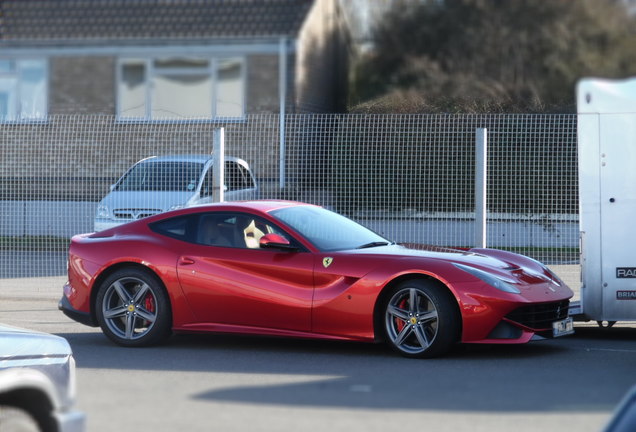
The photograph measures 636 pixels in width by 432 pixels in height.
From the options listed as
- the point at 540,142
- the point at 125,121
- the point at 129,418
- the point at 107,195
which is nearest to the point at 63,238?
the point at 107,195

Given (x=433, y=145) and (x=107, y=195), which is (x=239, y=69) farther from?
(x=433, y=145)

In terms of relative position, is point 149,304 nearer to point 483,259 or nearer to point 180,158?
point 483,259

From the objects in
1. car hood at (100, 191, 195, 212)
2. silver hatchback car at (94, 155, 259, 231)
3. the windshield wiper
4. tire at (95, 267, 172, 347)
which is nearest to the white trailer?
the windshield wiper

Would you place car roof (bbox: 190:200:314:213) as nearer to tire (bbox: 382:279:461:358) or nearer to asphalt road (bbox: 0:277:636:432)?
asphalt road (bbox: 0:277:636:432)

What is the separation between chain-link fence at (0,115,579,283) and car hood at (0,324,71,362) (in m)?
9.24

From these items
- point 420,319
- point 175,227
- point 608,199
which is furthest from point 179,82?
point 420,319

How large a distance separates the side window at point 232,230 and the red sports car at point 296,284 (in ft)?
0.04

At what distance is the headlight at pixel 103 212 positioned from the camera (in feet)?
52.9

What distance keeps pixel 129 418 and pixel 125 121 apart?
441 inches

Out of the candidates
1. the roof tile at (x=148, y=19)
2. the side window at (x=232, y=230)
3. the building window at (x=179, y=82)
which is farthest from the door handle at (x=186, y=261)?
the roof tile at (x=148, y=19)

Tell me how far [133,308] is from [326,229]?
189 centimetres

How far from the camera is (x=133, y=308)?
32.4 feet

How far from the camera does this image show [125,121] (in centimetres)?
1731

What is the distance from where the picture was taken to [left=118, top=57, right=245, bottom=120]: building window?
2636 cm
